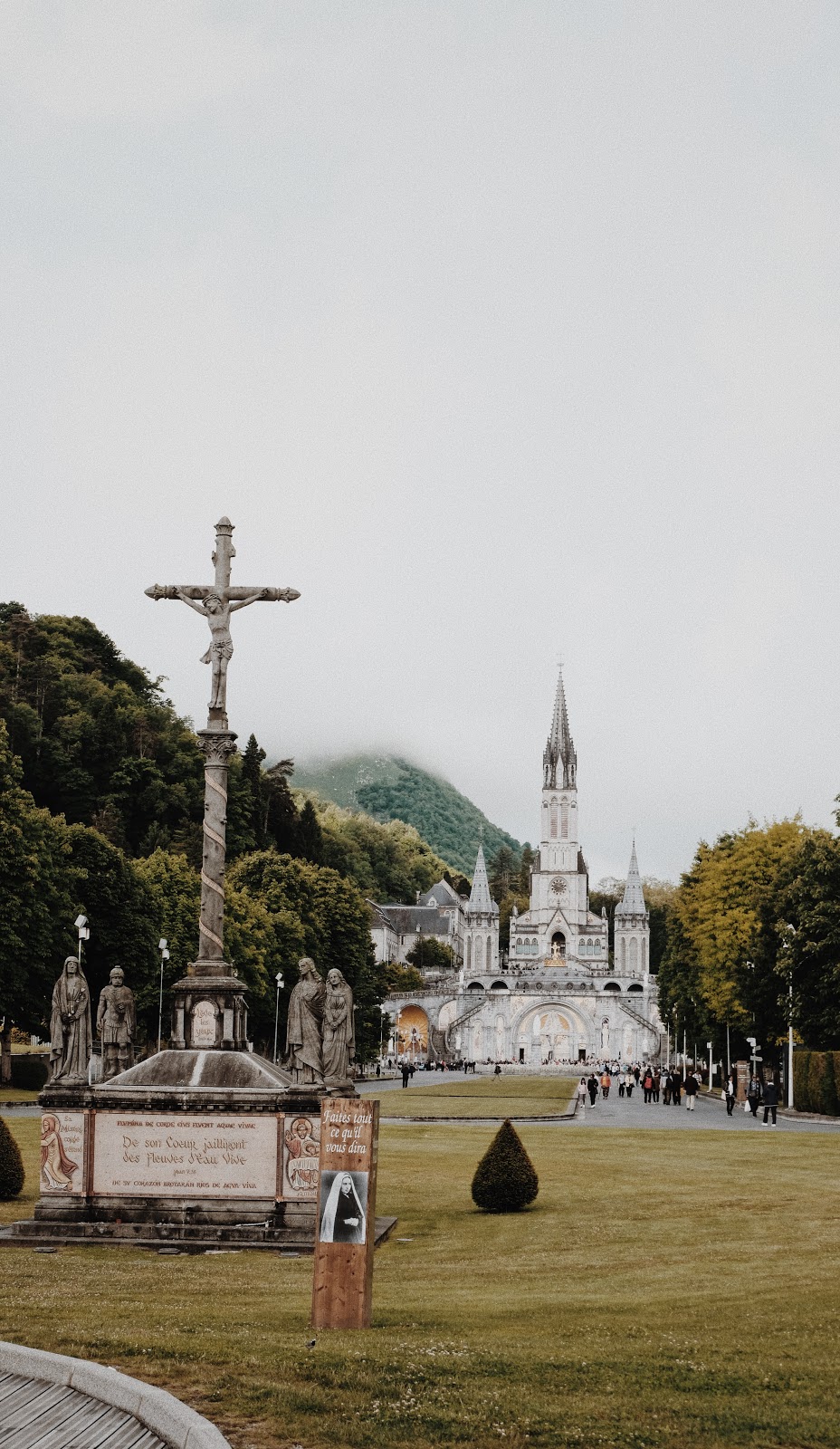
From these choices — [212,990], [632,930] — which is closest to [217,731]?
[212,990]

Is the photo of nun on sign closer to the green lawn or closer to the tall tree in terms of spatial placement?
the green lawn

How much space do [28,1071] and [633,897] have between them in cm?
13832

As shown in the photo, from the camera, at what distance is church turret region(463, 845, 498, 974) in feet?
613

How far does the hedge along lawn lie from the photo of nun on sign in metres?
0.77

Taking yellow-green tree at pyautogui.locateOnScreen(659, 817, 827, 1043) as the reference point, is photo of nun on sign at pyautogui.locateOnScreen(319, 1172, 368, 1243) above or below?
below

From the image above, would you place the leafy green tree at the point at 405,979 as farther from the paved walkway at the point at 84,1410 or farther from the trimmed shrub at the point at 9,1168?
the paved walkway at the point at 84,1410

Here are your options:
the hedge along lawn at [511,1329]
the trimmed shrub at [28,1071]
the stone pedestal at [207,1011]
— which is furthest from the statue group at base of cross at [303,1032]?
the trimmed shrub at [28,1071]

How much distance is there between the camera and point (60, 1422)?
9.01 meters

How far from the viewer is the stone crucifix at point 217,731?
2180cm

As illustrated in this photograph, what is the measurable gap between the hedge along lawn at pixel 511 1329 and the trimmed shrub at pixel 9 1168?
52 cm

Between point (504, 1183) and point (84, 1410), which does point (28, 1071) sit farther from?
point (84, 1410)

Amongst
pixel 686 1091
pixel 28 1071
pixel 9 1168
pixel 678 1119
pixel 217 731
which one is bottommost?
pixel 678 1119

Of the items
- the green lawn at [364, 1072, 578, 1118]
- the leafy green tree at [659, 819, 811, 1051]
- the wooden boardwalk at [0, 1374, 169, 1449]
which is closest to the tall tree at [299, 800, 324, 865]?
the green lawn at [364, 1072, 578, 1118]

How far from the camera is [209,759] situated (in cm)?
2305
